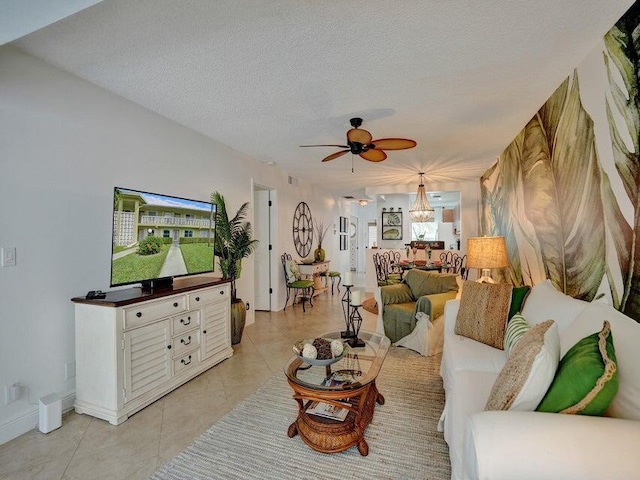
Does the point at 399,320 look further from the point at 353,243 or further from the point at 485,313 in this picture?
the point at 353,243

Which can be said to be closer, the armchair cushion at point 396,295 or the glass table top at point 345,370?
the glass table top at point 345,370

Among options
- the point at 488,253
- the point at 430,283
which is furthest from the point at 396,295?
the point at 488,253

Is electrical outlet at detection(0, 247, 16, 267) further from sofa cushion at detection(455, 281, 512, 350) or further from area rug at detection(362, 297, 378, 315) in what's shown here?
area rug at detection(362, 297, 378, 315)

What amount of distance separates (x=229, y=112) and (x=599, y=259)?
3.18 m

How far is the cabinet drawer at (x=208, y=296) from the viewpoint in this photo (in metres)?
2.88

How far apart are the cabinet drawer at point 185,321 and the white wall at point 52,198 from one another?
2.15 feet

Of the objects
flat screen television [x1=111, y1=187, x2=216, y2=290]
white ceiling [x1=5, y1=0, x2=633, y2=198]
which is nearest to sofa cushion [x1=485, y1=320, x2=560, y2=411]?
white ceiling [x1=5, y1=0, x2=633, y2=198]

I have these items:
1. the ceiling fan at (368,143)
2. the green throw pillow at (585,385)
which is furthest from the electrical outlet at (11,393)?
the ceiling fan at (368,143)

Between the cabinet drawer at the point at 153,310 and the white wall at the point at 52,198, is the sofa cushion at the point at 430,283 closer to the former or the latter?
the cabinet drawer at the point at 153,310

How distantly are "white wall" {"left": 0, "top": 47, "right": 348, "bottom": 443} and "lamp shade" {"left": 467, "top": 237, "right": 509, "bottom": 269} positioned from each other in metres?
3.53

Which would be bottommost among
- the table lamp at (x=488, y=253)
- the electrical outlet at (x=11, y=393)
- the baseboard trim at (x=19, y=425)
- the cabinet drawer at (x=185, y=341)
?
the baseboard trim at (x=19, y=425)

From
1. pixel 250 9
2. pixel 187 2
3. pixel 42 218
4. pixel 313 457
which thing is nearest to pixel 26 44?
pixel 42 218

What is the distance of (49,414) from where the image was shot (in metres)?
2.06

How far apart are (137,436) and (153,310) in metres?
0.86
